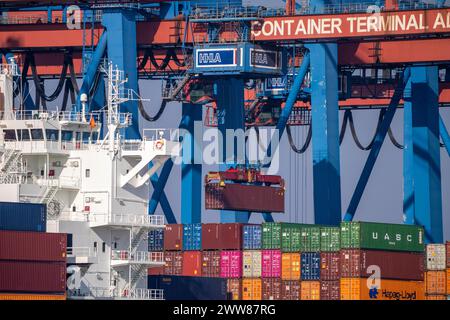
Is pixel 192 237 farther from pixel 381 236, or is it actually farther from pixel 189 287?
pixel 189 287

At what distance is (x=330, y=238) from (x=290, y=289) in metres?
3.00

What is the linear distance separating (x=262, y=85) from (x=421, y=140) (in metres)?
11.7

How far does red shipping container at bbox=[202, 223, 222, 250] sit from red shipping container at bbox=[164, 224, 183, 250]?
45.5 inches

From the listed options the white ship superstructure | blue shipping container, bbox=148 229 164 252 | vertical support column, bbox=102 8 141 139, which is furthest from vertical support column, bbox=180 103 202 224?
the white ship superstructure

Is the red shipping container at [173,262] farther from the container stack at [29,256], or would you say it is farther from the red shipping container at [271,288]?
the container stack at [29,256]

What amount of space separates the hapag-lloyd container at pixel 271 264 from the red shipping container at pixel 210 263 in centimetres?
209

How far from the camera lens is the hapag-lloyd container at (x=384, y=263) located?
245ft

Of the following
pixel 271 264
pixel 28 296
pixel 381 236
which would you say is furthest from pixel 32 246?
pixel 381 236

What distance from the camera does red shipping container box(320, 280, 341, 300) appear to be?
75.2m

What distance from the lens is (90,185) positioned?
6425 cm

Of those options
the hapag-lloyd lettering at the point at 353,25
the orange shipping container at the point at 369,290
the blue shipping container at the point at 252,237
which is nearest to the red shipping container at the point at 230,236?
the blue shipping container at the point at 252,237
